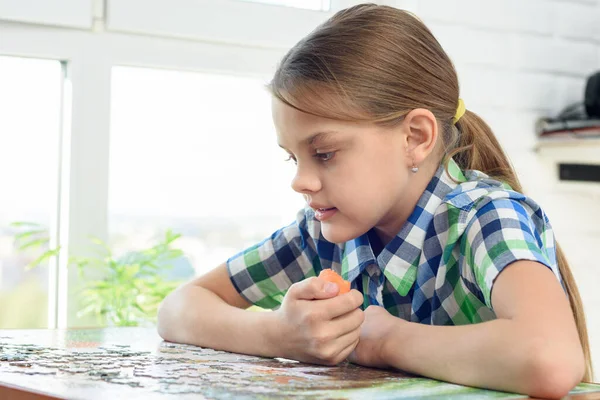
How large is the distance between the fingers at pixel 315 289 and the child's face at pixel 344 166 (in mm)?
164

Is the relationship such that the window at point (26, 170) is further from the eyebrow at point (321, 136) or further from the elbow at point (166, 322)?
the eyebrow at point (321, 136)

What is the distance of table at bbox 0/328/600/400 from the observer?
82 cm

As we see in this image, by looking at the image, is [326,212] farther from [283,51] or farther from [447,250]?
[283,51]

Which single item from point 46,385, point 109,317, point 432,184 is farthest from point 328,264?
point 109,317

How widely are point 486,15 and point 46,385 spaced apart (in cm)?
209

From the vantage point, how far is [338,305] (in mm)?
1104

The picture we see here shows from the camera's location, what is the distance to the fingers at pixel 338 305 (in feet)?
3.62

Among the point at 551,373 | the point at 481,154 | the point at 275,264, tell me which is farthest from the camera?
the point at 275,264

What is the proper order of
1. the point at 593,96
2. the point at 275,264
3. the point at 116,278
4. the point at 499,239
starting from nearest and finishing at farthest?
the point at 499,239 < the point at 275,264 < the point at 116,278 < the point at 593,96

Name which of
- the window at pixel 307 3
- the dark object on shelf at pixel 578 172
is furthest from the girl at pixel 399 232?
the dark object on shelf at pixel 578 172

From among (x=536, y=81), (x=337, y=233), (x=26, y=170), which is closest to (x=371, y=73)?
(x=337, y=233)

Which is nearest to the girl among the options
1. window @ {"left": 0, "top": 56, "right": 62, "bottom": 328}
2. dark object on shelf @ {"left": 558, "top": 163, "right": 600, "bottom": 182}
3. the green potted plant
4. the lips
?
the lips

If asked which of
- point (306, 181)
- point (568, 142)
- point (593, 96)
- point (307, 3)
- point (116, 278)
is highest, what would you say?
point (307, 3)

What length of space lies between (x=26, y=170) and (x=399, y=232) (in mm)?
1281
